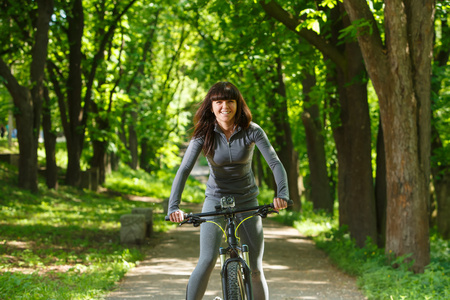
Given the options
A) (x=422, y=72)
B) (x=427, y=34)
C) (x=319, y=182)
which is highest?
(x=427, y=34)

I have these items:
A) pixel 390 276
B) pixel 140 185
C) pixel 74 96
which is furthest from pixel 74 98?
pixel 390 276

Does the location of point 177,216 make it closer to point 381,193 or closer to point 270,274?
point 270,274

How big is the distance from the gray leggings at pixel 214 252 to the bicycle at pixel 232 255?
119mm

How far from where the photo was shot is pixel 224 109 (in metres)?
4.29

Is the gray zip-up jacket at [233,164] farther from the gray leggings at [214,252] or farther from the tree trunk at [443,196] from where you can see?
the tree trunk at [443,196]

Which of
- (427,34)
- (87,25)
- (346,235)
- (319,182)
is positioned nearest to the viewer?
(427,34)

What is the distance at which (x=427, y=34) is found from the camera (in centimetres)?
799

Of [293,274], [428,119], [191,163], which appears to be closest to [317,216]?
[293,274]

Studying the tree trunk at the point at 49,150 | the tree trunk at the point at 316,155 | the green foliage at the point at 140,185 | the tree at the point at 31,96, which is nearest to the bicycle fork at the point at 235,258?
the tree trunk at the point at 316,155

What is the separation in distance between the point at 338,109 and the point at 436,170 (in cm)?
632

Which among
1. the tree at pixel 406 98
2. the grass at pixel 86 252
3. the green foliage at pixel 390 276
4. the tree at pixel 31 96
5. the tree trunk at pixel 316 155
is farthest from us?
the tree trunk at pixel 316 155

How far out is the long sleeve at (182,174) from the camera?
415 cm

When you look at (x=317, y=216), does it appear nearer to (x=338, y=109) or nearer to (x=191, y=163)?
(x=338, y=109)

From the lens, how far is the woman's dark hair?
14.1ft
